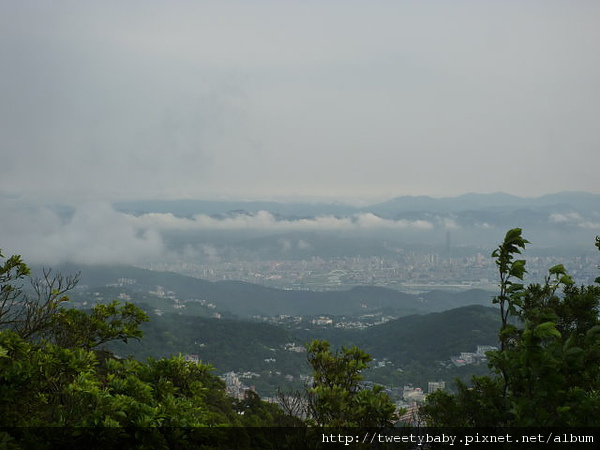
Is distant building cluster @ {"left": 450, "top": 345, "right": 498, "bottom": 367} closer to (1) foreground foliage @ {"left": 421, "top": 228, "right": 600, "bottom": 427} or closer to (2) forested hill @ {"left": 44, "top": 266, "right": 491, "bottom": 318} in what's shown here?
(1) foreground foliage @ {"left": 421, "top": 228, "right": 600, "bottom": 427}

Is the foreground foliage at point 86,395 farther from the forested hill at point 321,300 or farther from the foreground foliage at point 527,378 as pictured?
the forested hill at point 321,300

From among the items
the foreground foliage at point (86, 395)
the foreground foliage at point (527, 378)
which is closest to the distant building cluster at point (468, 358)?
the foreground foliage at point (527, 378)

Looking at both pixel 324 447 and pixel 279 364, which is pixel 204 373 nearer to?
pixel 324 447

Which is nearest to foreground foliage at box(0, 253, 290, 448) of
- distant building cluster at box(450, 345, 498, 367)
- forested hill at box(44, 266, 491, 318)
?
distant building cluster at box(450, 345, 498, 367)

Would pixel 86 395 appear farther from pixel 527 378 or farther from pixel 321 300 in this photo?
pixel 321 300

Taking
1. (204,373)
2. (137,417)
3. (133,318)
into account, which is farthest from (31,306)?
(137,417)

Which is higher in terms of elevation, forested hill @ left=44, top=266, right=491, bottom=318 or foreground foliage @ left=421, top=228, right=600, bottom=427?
foreground foliage @ left=421, top=228, right=600, bottom=427

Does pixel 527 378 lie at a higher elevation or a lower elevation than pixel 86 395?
higher

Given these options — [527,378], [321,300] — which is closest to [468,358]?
[527,378]
